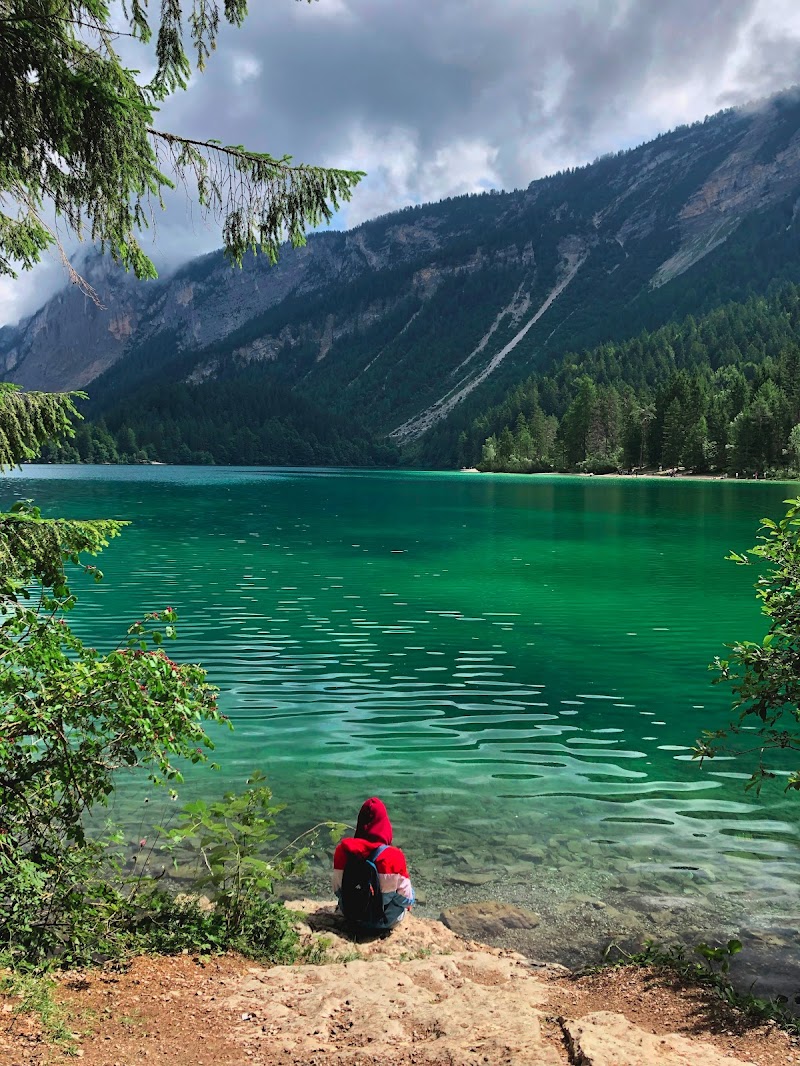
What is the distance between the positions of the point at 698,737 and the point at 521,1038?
11442 mm

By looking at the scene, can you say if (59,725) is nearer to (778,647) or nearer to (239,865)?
(239,865)

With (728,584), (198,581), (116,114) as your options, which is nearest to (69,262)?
(116,114)

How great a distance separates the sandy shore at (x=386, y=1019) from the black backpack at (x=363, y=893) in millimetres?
846

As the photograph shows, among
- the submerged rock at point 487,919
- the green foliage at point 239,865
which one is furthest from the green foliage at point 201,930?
the submerged rock at point 487,919

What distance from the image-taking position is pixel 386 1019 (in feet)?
20.0

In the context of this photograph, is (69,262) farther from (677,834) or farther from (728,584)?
(728,584)

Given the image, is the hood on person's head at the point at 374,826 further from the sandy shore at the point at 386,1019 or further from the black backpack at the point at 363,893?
the sandy shore at the point at 386,1019

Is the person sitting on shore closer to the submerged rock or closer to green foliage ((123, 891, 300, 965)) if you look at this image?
the submerged rock

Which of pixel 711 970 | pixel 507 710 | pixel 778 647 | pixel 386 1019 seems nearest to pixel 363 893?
pixel 386 1019

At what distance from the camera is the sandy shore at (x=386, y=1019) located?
5.45 meters

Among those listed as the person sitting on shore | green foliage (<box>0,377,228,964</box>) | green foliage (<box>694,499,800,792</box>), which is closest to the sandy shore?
green foliage (<box>0,377,228,964</box>)

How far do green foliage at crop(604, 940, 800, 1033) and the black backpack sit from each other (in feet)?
8.55

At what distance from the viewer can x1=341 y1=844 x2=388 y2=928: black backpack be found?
8461mm

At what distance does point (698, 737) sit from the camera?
51.6 feet
